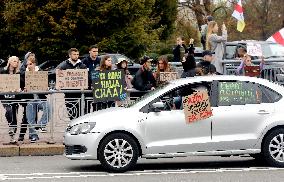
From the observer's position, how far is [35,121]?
1612 cm

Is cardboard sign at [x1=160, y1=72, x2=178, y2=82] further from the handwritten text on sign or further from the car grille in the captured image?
the car grille

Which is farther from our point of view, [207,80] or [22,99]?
[22,99]

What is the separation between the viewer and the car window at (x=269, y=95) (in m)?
13.2

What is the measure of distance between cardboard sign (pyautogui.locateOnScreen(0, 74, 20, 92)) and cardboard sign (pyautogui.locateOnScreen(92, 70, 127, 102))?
1510mm

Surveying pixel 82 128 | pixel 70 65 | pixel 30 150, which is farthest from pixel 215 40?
pixel 82 128

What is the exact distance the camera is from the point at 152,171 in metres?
12.9

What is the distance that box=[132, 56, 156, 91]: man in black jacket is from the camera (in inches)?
653

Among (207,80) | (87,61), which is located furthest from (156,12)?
(207,80)

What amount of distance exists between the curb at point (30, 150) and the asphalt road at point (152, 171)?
2.03ft

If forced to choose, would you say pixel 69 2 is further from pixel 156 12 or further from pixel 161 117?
pixel 161 117

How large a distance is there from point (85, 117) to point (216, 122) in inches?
82.1

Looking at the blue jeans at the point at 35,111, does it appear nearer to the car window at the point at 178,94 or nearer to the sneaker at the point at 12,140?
the sneaker at the point at 12,140

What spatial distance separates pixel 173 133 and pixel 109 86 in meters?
3.55

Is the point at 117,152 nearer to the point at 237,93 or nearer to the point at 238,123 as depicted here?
the point at 238,123
